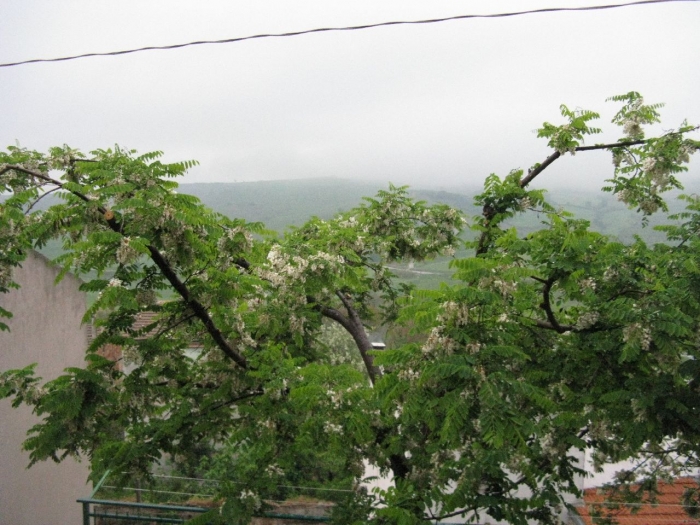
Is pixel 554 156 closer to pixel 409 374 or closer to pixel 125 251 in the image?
pixel 409 374

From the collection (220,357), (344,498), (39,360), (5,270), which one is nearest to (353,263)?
(220,357)

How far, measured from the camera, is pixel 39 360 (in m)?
10.0

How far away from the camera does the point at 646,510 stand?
8945 millimetres

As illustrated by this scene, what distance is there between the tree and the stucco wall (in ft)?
10.4

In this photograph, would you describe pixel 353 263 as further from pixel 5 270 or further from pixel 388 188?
pixel 5 270

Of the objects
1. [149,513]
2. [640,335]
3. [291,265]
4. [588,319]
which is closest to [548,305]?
[588,319]

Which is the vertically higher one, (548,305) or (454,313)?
(454,313)

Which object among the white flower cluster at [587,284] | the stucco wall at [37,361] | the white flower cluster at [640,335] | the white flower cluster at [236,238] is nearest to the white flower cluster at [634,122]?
the white flower cluster at [587,284]

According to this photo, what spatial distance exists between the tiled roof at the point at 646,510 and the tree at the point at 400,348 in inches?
17.7

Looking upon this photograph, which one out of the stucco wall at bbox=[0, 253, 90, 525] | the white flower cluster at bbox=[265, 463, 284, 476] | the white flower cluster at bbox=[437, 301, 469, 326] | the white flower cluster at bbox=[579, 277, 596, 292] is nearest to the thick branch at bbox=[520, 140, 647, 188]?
the white flower cluster at bbox=[579, 277, 596, 292]

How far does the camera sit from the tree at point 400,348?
14.9 ft

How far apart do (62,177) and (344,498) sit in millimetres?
4330

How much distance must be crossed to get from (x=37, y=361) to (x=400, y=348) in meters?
7.46

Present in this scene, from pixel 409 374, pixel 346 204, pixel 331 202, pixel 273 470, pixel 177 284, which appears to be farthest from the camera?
pixel 331 202
